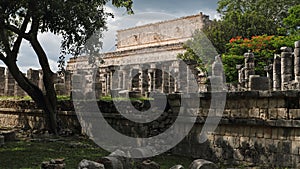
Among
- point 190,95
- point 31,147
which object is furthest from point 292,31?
point 31,147

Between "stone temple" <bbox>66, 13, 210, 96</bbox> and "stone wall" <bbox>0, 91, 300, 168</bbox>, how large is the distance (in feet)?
17.4

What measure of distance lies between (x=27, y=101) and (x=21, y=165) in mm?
9016

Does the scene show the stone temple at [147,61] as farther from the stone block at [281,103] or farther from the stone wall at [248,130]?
the stone block at [281,103]

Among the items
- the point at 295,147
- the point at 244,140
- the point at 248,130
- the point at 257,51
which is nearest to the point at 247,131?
the point at 248,130

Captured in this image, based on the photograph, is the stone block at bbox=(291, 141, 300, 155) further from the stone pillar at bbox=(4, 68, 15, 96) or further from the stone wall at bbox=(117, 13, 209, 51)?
the stone wall at bbox=(117, 13, 209, 51)

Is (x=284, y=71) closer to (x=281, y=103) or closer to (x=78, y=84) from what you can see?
(x=78, y=84)

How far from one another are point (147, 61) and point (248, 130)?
2718 centimetres

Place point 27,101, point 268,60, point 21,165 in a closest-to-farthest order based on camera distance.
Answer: point 21,165, point 27,101, point 268,60

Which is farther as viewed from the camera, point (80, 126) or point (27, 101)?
point (27, 101)

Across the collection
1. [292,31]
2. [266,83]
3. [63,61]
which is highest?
[292,31]

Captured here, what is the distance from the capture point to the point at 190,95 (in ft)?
31.4

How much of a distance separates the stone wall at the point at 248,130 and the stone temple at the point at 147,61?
17.4ft

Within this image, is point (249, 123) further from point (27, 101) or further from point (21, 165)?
point (27, 101)

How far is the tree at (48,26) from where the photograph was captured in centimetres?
1116
